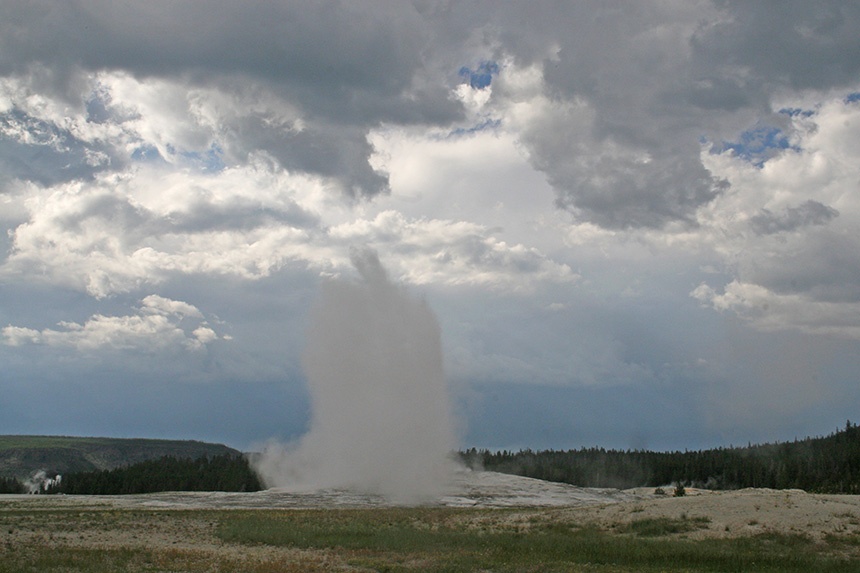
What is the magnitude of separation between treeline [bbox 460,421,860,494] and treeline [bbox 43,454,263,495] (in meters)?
54.6

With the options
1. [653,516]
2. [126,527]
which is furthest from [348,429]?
[653,516]

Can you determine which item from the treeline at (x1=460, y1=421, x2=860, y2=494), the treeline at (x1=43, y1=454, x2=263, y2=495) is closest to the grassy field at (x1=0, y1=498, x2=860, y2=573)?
the treeline at (x1=43, y1=454, x2=263, y2=495)

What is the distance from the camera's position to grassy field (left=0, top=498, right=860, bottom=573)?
30.2m

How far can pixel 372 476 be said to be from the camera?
101m

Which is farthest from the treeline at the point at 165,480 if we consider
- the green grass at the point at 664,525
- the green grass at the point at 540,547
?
the green grass at the point at 664,525

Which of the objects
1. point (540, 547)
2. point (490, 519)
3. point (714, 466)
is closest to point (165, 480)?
point (490, 519)

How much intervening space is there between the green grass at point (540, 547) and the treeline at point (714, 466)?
296 feet

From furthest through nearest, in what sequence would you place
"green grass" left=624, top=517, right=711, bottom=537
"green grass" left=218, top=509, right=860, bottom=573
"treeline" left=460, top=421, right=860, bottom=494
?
"treeline" left=460, top=421, right=860, bottom=494 < "green grass" left=624, top=517, right=711, bottom=537 < "green grass" left=218, top=509, right=860, bottom=573

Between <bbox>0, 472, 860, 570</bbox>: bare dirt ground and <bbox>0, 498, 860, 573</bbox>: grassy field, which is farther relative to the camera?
<bbox>0, 472, 860, 570</bbox>: bare dirt ground

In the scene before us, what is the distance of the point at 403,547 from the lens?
124 feet

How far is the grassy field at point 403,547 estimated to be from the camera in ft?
99.1

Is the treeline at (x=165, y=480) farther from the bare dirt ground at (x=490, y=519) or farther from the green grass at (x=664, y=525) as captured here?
the green grass at (x=664, y=525)

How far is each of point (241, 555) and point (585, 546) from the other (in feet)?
53.7

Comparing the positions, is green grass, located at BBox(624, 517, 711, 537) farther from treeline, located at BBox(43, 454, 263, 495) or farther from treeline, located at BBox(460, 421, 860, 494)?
treeline, located at BBox(43, 454, 263, 495)
